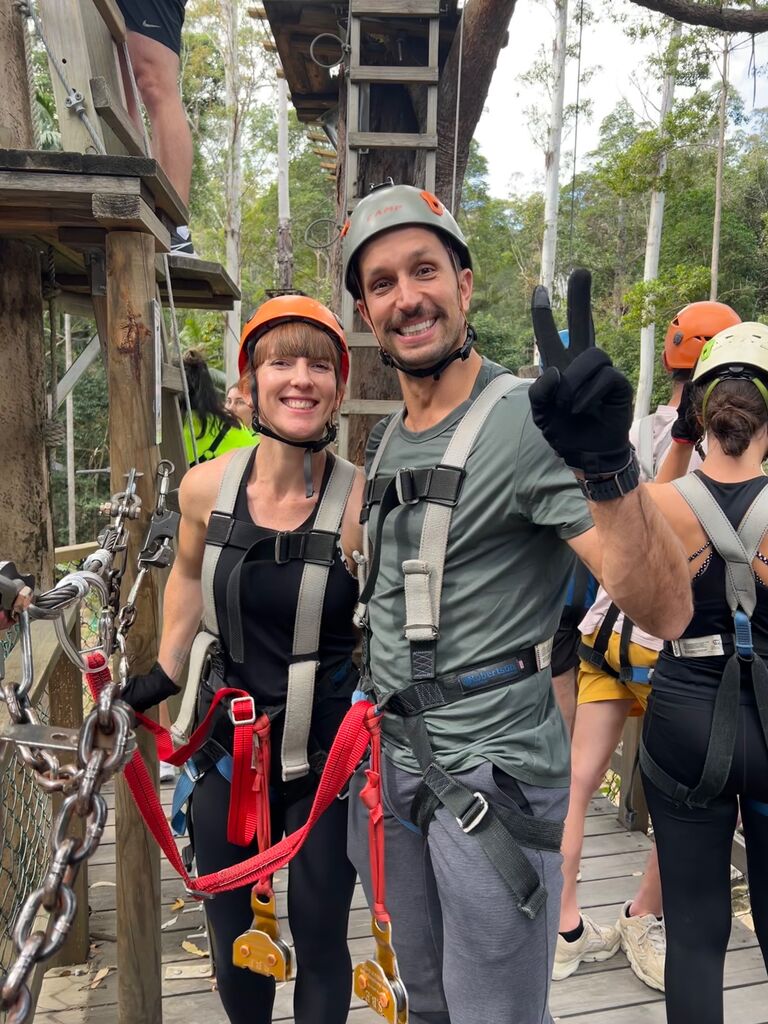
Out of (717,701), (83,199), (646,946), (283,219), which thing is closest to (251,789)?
(717,701)

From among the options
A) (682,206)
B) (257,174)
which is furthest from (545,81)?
(257,174)

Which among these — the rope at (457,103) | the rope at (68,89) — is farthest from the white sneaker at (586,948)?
the rope at (457,103)

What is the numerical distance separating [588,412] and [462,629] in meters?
0.59

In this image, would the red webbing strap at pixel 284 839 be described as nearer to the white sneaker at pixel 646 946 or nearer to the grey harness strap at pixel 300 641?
the grey harness strap at pixel 300 641

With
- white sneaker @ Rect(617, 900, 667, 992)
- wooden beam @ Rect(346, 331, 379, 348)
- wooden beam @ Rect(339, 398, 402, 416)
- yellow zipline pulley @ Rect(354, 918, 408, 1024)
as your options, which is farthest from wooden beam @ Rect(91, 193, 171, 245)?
white sneaker @ Rect(617, 900, 667, 992)

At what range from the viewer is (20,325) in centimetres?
278

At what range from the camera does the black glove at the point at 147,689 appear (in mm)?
2168

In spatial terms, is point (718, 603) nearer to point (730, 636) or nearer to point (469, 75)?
point (730, 636)

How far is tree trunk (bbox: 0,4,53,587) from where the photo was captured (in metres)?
2.68

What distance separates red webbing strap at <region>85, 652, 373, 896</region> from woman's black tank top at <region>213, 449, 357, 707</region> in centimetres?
9

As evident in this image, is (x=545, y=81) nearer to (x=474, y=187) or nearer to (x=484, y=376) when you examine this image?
(x=474, y=187)

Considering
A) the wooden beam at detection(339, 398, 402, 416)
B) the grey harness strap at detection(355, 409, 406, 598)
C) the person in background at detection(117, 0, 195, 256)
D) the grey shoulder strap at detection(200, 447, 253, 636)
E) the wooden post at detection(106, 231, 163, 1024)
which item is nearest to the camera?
the grey harness strap at detection(355, 409, 406, 598)

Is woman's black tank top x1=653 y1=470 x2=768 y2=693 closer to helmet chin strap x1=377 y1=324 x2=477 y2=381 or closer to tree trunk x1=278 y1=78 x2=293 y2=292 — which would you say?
helmet chin strap x1=377 y1=324 x2=477 y2=381

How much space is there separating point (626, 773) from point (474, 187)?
46.9 m
